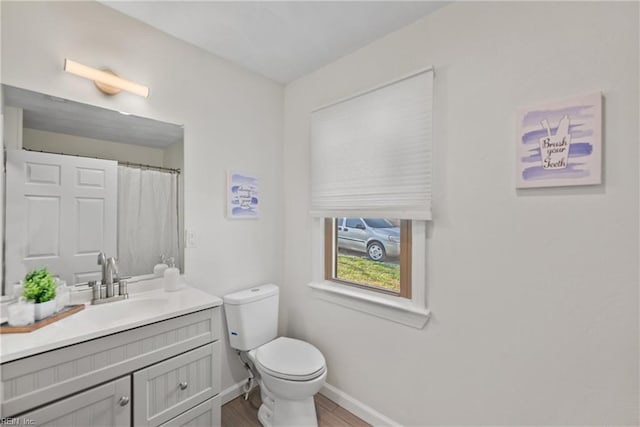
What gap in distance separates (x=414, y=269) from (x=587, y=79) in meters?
1.11

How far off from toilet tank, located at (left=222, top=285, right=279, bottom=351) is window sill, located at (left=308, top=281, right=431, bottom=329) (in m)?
0.37

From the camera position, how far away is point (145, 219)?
5.29ft

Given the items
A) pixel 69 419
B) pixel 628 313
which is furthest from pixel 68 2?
pixel 628 313

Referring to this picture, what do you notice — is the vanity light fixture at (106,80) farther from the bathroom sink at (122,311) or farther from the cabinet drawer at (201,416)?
the cabinet drawer at (201,416)

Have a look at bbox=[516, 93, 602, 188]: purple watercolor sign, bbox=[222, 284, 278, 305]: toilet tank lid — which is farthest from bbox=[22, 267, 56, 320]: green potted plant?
bbox=[516, 93, 602, 188]: purple watercolor sign

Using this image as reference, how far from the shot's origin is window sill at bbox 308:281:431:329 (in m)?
1.53

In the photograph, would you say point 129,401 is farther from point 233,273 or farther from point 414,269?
point 414,269

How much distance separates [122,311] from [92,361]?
356 millimetres

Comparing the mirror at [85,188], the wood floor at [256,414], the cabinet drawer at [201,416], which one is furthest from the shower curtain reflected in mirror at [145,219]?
the wood floor at [256,414]

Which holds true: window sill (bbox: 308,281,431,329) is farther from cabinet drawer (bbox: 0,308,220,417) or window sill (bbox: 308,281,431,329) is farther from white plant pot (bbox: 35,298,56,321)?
white plant pot (bbox: 35,298,56,321)

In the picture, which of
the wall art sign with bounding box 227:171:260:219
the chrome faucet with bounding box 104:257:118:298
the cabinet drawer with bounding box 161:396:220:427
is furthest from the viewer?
the wall art sign with bounding box 227:171:260:219

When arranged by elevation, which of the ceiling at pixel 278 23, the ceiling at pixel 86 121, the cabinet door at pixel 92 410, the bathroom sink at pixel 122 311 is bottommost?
the cabinet door at pixel 92 410

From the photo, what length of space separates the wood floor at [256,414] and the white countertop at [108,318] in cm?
91

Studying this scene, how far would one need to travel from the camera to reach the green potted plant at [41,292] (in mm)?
1135
